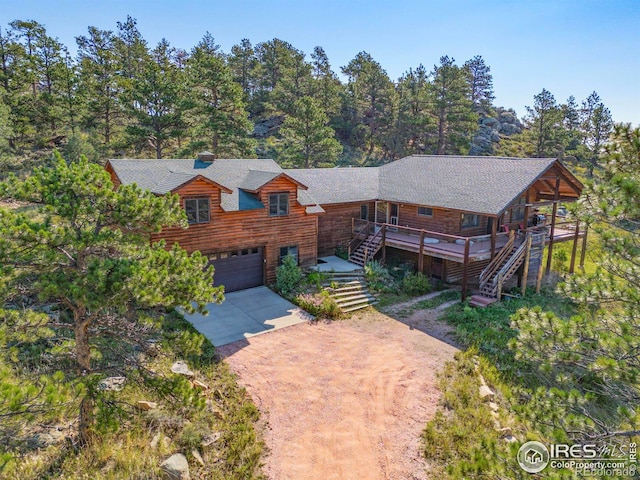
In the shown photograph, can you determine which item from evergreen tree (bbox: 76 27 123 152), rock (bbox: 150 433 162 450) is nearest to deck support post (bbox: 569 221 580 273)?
rock (bbox: 150 433 162 450)

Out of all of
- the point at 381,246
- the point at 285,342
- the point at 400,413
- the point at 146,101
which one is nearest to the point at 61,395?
the point at 400,413

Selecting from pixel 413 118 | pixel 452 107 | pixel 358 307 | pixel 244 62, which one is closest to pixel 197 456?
pixel 358 307

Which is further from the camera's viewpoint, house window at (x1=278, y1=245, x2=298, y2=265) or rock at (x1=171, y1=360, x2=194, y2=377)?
house window at (x1=278, y1=245, x2=298, y2=265)

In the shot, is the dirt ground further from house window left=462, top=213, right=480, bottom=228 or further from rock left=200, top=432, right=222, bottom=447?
house window left=462, top=213, right=480, bottom=228

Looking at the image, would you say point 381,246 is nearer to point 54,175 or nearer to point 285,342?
point 285,342

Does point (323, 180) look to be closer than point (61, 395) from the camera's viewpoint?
No

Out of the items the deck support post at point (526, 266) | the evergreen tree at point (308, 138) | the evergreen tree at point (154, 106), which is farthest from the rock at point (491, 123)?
the deck support post at point (526, 266)

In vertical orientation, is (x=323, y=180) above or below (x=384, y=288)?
above
